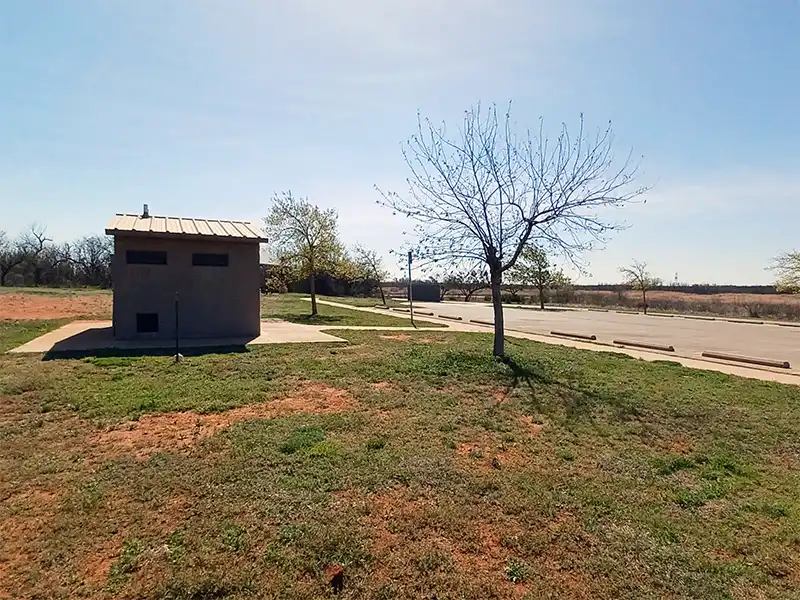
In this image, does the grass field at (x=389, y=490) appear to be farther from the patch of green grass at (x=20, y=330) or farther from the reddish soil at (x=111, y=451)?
the patch of green grass at (x=20, y=330)

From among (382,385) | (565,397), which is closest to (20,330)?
(382,385)

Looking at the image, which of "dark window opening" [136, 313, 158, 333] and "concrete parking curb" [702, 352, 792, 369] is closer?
"concrete parking curb" [702, 352, 792, 369]

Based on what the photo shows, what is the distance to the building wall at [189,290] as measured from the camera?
11.3 metres

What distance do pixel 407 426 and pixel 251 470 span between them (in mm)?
1816

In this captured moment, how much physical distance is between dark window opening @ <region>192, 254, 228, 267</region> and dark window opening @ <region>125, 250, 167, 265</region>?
0.67 meters

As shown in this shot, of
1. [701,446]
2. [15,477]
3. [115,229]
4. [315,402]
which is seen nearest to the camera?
[15,477]

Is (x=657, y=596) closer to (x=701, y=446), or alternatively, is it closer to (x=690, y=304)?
(x=701, y=446)

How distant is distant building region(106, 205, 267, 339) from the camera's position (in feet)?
36.9

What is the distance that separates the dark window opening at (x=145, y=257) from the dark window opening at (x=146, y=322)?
3.86 feet

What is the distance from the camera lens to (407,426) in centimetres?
536

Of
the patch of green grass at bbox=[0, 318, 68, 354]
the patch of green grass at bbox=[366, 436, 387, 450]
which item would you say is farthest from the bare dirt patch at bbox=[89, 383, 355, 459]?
the patch of green grass at bbox=[0, 318, 68, 354]

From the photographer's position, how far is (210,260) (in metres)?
12.1

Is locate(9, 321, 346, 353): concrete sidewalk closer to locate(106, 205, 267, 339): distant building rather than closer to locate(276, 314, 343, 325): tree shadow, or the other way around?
locate(106, 205, 267, 339): distant building

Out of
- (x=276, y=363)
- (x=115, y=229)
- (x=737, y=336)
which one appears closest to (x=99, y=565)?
(x=276, y=363)
